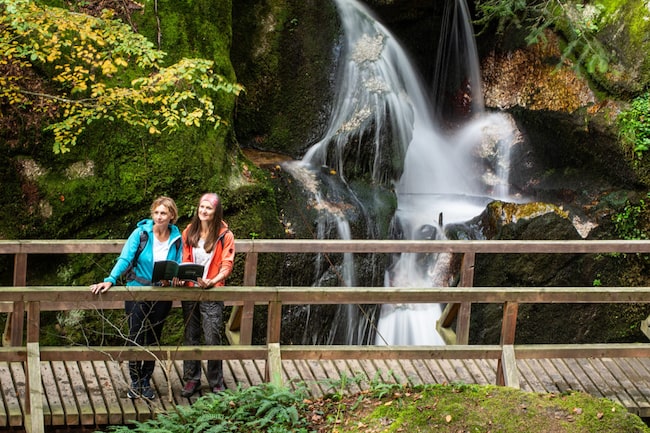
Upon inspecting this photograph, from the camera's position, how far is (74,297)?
5.71 meters

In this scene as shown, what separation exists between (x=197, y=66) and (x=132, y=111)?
160cm

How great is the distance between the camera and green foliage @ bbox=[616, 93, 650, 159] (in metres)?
12.5

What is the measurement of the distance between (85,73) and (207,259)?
3.97 m

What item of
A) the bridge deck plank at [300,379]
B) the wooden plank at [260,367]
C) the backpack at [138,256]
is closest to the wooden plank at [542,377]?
the bridge deck plank at [300,379]

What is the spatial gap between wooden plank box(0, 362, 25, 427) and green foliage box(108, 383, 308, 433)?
71cm

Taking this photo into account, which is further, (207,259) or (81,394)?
(81,394)

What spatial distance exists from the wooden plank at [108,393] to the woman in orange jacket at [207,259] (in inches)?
20.0

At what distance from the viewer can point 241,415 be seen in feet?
17.9

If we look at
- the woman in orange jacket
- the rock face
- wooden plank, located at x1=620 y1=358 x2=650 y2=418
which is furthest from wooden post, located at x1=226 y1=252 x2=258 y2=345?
the rock face

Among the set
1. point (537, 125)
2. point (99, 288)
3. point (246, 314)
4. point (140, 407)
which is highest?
point (537, 125)

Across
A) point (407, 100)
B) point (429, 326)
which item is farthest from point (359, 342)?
point (407, 100)

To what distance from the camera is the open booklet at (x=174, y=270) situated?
223 inches

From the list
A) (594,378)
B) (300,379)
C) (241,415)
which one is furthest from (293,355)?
(594,378)

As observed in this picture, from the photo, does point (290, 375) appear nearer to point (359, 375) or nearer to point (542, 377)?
point (359, 375)
